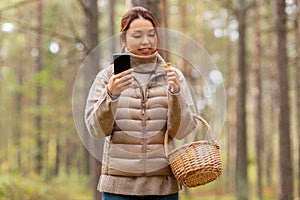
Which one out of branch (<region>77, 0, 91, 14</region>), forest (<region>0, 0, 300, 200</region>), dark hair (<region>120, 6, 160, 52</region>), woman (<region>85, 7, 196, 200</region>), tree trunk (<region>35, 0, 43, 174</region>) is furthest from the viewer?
tree trunk (<region>35, 0, 43, 174</region>)

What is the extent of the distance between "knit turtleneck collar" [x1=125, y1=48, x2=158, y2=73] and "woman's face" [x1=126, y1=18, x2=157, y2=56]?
0.03 metres

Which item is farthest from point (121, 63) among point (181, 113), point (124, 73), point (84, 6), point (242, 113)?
point (242, 113)

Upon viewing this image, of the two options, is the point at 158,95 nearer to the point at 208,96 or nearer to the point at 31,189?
the point at 208,96

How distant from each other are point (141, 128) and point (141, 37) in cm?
51

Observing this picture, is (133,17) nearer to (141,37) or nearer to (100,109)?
(141,37)

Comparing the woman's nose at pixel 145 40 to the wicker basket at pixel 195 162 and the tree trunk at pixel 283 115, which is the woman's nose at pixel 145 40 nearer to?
the wicker basket at pixel 195 162

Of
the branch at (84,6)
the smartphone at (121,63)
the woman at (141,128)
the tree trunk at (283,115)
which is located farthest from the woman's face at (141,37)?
the tree trunk at (283,115)

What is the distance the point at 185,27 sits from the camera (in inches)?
654

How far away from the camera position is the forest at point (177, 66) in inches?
125

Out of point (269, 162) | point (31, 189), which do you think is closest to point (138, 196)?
point (31, 189)

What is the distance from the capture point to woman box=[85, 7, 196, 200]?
2.63m

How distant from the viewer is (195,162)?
251cm

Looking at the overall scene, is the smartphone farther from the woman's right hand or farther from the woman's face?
the woman's face

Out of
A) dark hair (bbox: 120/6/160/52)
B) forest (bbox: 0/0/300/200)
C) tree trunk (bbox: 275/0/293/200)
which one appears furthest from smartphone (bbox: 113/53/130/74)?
tree trunk (bbox: 275/0/293/200)
